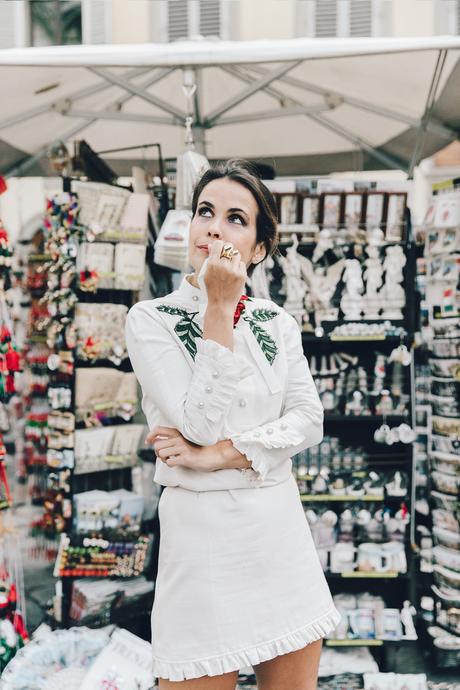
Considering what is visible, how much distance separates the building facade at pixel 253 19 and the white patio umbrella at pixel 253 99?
302 millimetres

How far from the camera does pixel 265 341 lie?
4.83 ft

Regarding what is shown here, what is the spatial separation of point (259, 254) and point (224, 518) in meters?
0.61

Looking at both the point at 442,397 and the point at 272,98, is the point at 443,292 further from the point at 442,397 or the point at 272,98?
the point at 272,98

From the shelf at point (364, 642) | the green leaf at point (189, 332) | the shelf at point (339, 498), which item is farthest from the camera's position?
the shelf at point (339, 498)

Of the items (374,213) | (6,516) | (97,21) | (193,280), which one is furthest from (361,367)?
(97,21)

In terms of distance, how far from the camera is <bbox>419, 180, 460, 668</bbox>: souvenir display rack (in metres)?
3.21

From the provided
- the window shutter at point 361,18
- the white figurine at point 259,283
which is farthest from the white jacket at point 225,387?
the window shutter at point 361,18

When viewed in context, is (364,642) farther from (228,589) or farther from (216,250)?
(216,250)

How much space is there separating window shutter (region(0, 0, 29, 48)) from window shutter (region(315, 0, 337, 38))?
1.75 metres

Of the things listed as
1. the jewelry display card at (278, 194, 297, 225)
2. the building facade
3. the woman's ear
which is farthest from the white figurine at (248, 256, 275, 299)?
the woman's ear

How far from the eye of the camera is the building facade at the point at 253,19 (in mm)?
3727

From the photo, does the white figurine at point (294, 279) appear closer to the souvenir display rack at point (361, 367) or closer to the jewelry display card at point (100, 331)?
the souvenir display rack at point (361, 367)

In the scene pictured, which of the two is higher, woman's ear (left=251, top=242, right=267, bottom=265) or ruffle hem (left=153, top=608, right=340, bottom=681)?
woman's ear (left=251, top=242, right=267, bottom=265)

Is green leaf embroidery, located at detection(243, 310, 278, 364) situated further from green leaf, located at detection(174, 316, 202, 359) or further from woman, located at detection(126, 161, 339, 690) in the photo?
green leaf, located at detection(174, 316, 202, 359)
